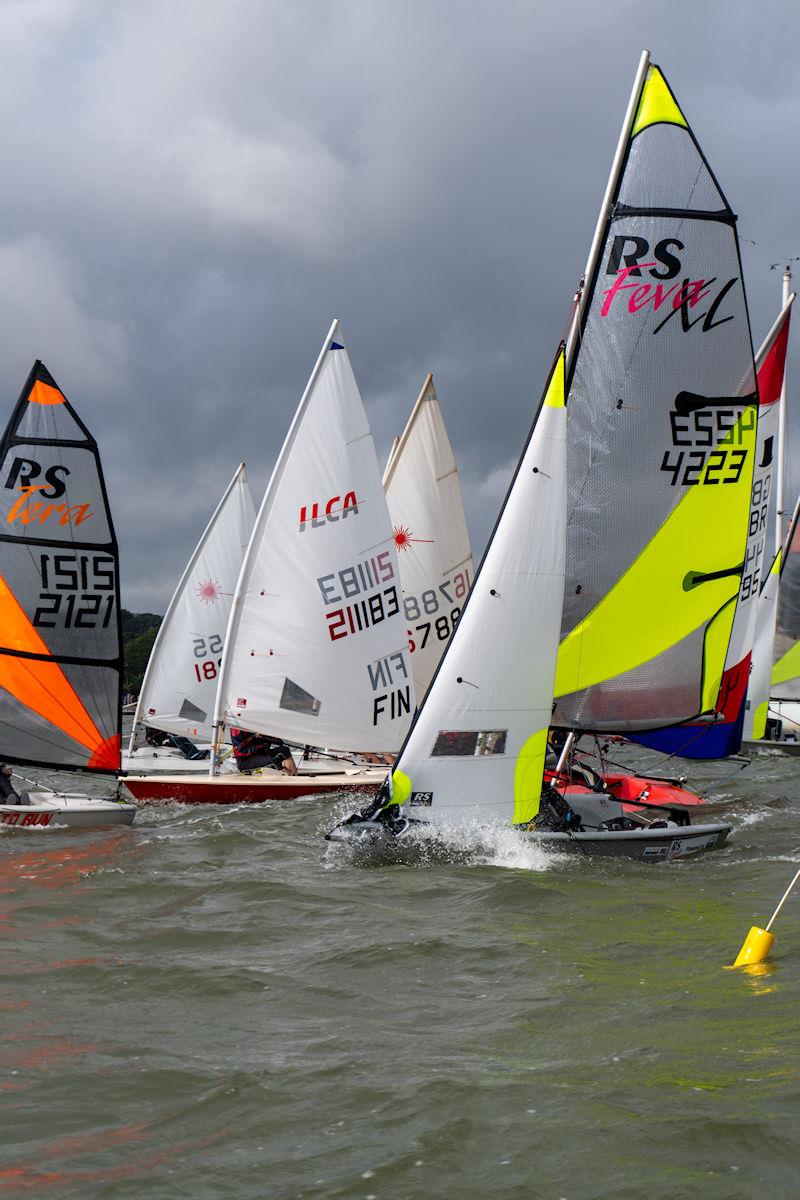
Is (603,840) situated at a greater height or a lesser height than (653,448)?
lesser

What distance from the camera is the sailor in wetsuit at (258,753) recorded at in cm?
1988

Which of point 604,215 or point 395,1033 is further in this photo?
point 604,215

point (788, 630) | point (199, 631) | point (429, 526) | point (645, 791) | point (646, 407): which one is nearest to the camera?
point (646, 407)

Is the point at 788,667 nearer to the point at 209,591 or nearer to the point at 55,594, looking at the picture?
the point at 209,591

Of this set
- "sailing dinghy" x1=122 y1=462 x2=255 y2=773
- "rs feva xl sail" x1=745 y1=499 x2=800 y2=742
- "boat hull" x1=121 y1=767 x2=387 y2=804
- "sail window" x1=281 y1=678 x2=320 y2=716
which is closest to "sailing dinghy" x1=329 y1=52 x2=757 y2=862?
"boat hull" x1=121 y1=767 x2=387 y2=804

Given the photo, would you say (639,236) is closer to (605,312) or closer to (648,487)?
(605,312)

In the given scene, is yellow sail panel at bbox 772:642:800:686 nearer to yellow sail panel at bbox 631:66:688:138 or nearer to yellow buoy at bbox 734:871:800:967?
yellow sail panel at bbox 631:66:688:138

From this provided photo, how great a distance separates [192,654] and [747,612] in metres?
13.3

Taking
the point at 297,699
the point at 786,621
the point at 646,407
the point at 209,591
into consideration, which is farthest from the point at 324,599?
the point at 786,621

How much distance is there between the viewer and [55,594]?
15.0 metres

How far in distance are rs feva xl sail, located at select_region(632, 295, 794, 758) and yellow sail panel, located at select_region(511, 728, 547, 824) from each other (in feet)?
11.0

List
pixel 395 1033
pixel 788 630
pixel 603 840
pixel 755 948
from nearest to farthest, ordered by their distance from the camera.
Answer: pixel 395 1033 < pixel 755 948 < pixel 603 840 < pixel 788 630

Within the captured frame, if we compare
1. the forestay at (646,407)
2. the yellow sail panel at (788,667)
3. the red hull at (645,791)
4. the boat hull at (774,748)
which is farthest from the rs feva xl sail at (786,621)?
Result: the forestay at (646,407)

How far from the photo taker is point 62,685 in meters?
15.0
